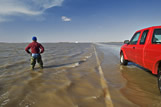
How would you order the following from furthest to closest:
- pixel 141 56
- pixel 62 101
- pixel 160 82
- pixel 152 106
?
pixel 141 56 < pixel 160 82 < pixel 62 101 < pixel 152 106

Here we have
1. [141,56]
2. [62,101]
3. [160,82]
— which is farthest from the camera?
[141,56]

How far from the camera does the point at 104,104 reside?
7.81 ft

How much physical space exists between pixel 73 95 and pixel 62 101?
381mm

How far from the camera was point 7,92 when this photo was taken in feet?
9.99

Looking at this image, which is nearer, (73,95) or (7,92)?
(73,95)

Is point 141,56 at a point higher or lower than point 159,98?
higher

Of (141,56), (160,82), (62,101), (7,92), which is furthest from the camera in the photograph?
(141,56)

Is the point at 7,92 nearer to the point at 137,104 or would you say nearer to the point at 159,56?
the point at 137,104

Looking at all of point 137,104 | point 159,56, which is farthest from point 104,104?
point 159,56

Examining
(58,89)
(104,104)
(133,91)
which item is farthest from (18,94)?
(133,91)

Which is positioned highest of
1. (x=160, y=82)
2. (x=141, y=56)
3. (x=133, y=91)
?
(x=141, y=56)

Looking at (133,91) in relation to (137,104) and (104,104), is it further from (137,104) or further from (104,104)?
(104,104)

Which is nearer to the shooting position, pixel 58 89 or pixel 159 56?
pixel 159 56

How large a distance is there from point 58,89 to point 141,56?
318 centimetres
